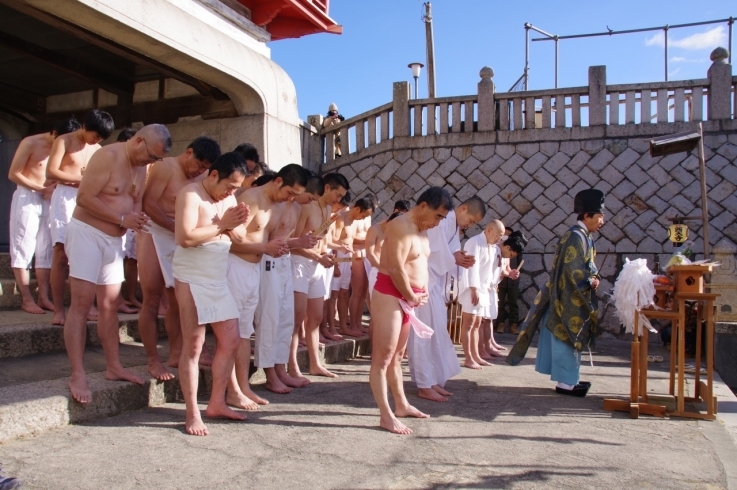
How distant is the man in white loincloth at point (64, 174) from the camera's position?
5.09m

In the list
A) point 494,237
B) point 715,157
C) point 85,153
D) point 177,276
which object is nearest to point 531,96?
point 715,157

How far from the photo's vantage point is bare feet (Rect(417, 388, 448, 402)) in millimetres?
5301

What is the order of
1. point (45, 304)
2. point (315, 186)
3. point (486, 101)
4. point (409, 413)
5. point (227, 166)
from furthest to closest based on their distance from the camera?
point (486, 101) < point (45, 304) < point (315, 186) < point (409, 413) < point (227, 166)

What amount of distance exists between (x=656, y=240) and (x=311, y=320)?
7789 millimetres

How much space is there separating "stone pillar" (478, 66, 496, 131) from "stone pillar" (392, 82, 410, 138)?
1421mm

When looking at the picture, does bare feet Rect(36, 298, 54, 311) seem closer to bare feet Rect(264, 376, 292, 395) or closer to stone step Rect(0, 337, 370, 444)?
stone step Rect(0, 337, 370, 444)

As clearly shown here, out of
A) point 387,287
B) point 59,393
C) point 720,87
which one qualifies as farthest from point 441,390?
point 720,87

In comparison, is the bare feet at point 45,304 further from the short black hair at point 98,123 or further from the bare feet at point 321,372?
the bare feet at point 321,372

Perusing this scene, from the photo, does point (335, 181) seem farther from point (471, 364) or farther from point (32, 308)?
point (32, 308)

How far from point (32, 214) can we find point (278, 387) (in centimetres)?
276

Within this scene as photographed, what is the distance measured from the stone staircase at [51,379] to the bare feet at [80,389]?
55mm

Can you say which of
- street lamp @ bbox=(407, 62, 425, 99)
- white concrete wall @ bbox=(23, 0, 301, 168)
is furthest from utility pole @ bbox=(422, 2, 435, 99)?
white concrete wall @ bbox=(23, 0, 301, 168)

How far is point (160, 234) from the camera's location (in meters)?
4.69

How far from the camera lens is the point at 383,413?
4.22 metres
